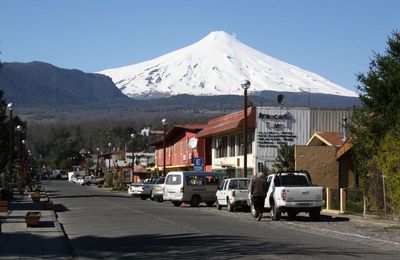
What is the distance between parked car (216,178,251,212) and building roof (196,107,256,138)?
15.4 meters

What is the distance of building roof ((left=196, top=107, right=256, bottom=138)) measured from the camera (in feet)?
166

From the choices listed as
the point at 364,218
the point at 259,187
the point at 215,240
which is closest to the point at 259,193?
the point at 259,187

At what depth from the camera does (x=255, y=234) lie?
20.5 meters

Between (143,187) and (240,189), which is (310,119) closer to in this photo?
(143,187)

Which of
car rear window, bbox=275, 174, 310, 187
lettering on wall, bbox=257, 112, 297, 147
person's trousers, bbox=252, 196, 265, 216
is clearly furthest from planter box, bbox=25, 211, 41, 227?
lettering on wall, bbox=257, 112, 297, 147

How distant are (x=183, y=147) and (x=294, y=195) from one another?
48.9m

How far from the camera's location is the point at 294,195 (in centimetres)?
2666

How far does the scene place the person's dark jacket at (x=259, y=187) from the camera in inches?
1091

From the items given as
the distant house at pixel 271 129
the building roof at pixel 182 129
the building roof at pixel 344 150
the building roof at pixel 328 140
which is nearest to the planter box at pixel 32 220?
the building roof at pixel 344 150

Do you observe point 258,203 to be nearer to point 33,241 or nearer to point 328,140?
point 33,241

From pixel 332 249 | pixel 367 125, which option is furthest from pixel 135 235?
pixel 367 125

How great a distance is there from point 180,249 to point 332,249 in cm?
333

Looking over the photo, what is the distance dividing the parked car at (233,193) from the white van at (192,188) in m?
4.09

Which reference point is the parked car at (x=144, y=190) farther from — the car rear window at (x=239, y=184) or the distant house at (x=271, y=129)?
the car rear window at (x=239, y=184)
